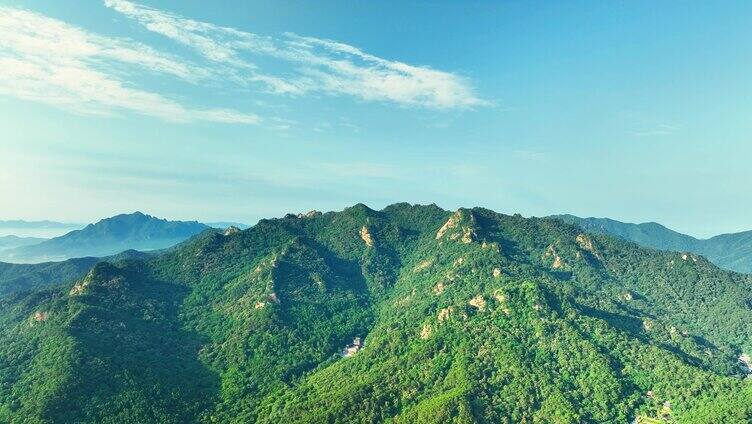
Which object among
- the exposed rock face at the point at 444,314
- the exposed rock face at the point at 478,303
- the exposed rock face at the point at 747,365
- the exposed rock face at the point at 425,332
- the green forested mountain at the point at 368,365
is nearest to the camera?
the green forested mountain at the point at 368,365

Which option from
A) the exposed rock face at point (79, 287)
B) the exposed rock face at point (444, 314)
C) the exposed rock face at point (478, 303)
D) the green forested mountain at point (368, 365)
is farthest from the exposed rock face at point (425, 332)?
the exposed rock face at point (79, 287)

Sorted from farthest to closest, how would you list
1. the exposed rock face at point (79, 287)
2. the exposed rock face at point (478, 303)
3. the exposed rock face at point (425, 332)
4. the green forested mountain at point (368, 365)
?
1. the exposed rock face at point (79, 287)
2. the exposed rock face at point (478, 303)
3. the exposed rock face at point (425, 332)
4. the green forested mountain at point (368, 365)

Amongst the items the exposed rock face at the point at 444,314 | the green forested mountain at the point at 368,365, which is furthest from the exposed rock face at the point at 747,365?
the exposed rock face at the point at 444,314

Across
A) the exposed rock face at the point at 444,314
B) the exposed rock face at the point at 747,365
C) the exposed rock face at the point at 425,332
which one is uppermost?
the exposed rock face at the point at 444,314

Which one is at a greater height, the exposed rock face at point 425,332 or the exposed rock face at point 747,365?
the exposed rock face at point 425,332

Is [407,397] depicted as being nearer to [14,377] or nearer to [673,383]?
[673,383]

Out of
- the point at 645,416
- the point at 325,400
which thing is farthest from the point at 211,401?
the point at 645,416

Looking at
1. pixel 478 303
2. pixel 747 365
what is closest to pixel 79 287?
pixel 478 303

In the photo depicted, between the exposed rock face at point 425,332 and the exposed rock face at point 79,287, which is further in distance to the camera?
the exposed rock face at point 79,287

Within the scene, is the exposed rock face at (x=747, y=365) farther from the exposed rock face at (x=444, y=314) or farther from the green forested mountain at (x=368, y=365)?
the exposed rock face at (x=444, y=314)

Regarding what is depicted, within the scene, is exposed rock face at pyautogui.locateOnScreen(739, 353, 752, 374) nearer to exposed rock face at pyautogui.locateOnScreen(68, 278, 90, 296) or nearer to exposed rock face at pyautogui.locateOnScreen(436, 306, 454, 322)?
exposed rock face at pyautogui.locateOnScreen(436, 306, 454, 322)

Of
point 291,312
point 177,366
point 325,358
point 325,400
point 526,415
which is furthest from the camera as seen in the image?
point 291,312
